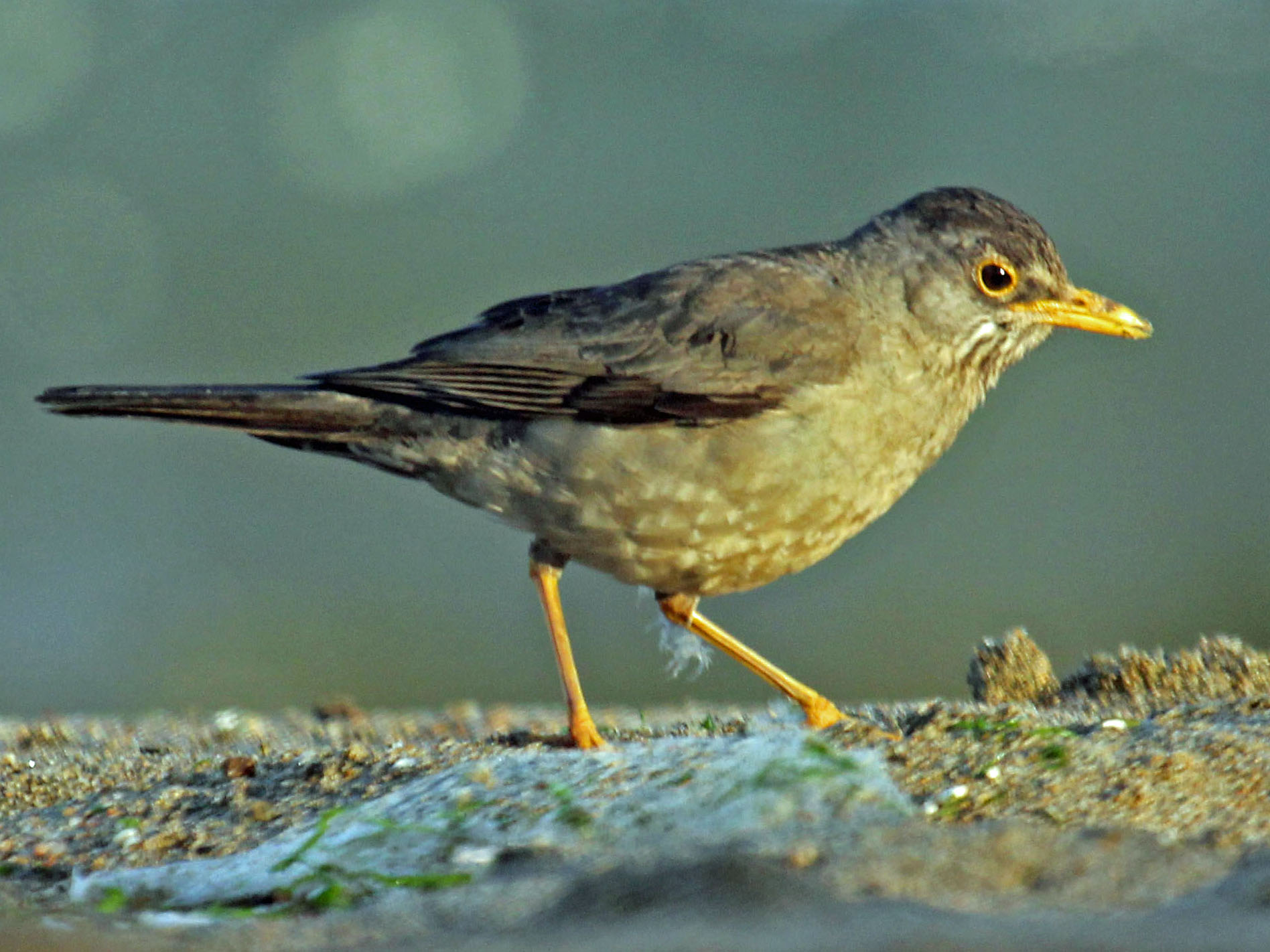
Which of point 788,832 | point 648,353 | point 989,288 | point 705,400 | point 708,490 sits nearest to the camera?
point 788,832

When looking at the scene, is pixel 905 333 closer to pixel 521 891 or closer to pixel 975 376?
pixel 975 376

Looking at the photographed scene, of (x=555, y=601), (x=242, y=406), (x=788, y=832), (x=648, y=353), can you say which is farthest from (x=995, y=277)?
(x=788, y=832)

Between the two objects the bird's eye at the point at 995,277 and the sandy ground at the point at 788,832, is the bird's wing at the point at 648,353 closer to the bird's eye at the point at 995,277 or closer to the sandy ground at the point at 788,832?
the bird's eye at the point at 995,277

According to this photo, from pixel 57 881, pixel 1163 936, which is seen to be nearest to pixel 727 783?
pixel 1163 936

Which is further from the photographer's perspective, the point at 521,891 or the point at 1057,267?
the point at 1057,267

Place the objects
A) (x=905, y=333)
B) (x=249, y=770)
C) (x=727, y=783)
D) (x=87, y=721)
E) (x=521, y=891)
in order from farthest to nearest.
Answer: (x=87, y=721) → (x=905, y=333) → (x=249, y=770) → (x=727, y=783) → (x=521, y=891)

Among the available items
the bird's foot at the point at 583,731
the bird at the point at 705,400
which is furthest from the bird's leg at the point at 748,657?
the bird's foot at the point at 583,731

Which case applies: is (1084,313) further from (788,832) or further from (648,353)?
(788,832)
